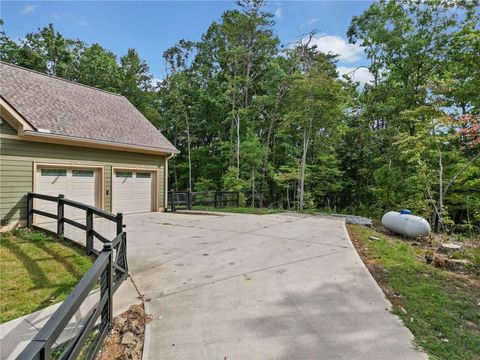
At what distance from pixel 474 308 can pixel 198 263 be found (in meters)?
3.91

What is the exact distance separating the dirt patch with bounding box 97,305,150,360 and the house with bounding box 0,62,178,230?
692 cm

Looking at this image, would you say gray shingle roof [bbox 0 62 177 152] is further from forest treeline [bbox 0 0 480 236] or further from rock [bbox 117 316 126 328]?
rock [bbox 117 316 126 328]

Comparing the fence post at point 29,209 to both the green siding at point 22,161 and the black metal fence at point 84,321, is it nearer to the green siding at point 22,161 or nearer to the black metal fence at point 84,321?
the green siding at point 22,161

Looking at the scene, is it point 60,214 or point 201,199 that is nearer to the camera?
point 60,214

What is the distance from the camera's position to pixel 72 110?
10.5 meters

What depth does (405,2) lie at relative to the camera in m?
14.6

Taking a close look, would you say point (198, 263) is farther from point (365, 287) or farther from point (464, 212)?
point (464, 212)

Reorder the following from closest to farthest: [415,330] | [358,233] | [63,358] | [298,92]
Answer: [63,358], [415,330], [358,233], [298,92]

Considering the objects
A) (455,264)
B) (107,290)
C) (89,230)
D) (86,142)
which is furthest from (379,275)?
(86,142)

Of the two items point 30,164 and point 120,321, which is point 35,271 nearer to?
point 120,321

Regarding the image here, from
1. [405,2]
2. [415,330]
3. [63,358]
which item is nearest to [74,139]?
[63,358]

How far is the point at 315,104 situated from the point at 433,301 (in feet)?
38.2

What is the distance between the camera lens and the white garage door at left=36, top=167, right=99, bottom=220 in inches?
342

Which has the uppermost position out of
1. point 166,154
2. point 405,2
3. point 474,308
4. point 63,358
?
point 405,2
